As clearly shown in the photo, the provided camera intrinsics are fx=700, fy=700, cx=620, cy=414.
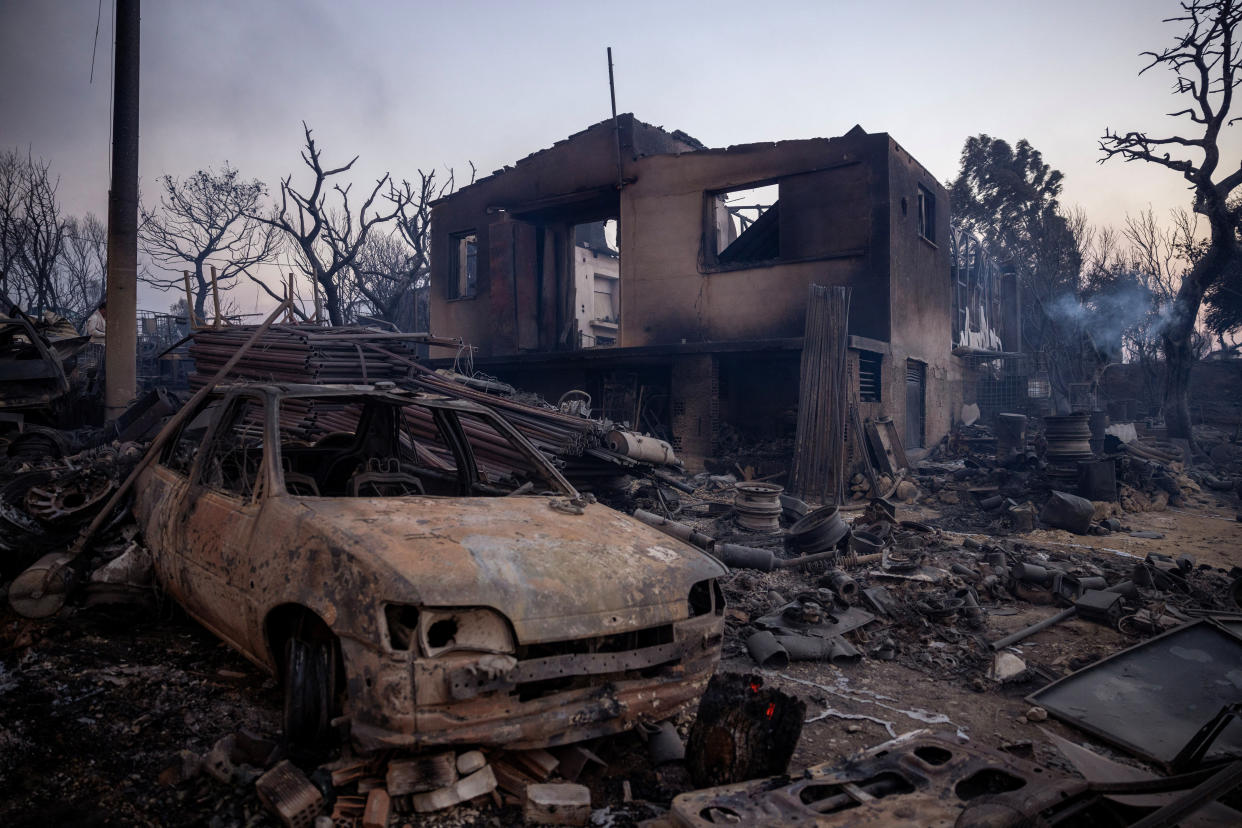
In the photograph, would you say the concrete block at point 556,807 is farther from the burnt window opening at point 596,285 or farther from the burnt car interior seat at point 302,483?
the burnt window opening at point 596,285

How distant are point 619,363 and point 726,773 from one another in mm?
11622

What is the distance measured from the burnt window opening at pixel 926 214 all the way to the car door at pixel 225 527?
1431cm

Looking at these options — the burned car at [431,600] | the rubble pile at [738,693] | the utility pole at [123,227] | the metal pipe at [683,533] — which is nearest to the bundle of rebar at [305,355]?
the rubble pile at [738,693]

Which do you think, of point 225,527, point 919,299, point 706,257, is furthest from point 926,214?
point 225,527

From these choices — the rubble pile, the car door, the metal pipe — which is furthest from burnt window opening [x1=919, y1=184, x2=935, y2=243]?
the car door

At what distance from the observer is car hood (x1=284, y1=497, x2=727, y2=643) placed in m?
2.36

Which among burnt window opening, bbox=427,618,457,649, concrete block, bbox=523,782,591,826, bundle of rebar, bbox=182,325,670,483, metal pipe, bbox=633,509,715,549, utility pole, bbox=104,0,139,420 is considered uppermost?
utility pole, bbox=104,0,139,420

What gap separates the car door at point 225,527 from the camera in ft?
9.50

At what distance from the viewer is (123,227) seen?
36.5 ft

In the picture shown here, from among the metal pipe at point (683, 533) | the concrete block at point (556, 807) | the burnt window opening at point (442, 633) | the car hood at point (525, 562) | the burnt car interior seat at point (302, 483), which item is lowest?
the concrete block at point (556, 807)

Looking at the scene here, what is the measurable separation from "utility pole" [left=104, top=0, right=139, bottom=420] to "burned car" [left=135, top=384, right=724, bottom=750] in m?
9.42

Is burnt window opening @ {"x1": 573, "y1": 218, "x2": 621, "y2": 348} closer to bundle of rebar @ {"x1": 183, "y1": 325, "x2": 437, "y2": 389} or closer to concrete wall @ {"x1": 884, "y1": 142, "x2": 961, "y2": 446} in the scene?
concrete wall @ {"x1": 884, "y1": 142, "x2": 961, "y2": 446}

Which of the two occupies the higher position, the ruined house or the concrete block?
the ruined house

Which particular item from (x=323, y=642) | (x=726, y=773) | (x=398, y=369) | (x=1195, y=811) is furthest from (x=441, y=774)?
(x=398, y=369)
